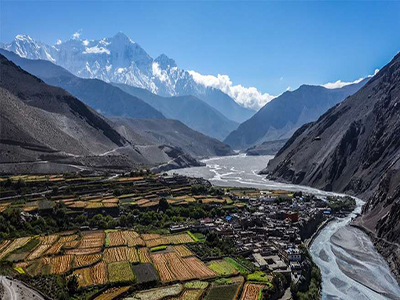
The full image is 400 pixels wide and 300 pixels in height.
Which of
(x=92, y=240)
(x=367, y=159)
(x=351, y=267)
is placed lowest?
(x=351, y=267)

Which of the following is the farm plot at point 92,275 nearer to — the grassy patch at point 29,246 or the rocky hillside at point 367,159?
the grassy patch at point 29,246

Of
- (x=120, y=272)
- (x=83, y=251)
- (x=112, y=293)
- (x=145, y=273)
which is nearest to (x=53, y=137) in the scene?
(x=83, y=251)

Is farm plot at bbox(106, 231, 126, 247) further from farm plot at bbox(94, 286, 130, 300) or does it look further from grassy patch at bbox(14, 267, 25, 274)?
farm plot at bbox(94, 286, 130, 300)

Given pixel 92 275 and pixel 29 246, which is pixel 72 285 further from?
pixel 29 246

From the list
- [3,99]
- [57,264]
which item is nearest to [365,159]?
[57,264]

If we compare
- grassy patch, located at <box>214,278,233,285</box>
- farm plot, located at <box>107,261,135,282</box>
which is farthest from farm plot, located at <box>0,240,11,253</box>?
grassy patch, located at <box>214,278,233,285</box>

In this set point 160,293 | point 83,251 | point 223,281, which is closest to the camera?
point 160,293
